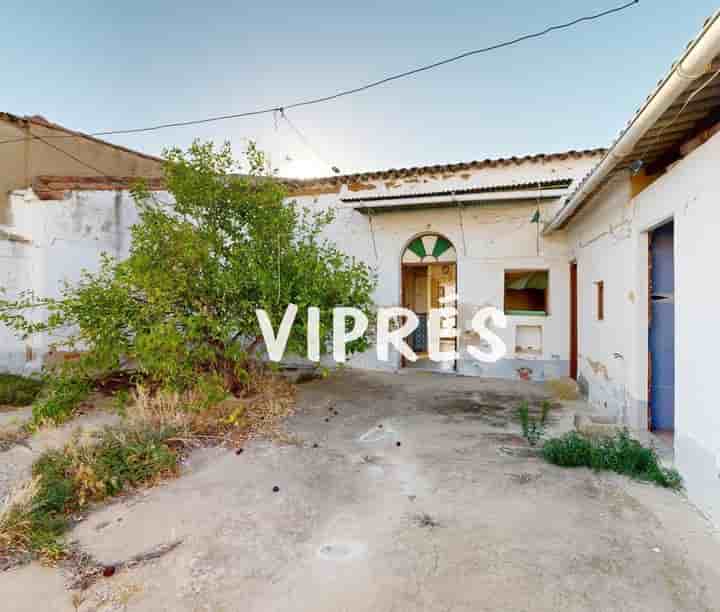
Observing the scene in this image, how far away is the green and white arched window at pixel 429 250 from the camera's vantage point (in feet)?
30.5

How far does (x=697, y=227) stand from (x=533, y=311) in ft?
19.4

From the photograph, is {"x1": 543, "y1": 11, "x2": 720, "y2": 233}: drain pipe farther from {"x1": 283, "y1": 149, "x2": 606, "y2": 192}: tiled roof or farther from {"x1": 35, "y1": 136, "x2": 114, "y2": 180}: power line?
{"x1": 35, "y1": 136, "x2": 114, "y2": 180}: power line

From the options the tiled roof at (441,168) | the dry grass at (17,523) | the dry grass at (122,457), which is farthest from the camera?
the tiled roof at (441,168)

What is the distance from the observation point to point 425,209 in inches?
362

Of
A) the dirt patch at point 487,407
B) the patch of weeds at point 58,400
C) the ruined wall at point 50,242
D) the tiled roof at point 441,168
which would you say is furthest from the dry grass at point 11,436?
the tiled roof at point 441,168

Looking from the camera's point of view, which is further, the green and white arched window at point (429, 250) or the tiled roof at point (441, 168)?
the green and white arched window at point (429, 250)

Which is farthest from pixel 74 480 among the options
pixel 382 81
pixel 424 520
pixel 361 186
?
pixel 361 186

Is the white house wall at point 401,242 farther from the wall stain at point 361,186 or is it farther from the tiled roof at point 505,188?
the tiled roof at point 505,188

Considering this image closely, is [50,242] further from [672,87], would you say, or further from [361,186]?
[672,87]

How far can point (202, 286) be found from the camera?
18.1ft

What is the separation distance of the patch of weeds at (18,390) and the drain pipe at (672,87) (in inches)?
382

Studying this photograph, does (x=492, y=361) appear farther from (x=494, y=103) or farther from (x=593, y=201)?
(x=494, y=103)

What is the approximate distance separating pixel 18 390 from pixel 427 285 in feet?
35.6

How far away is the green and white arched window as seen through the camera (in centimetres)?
929
